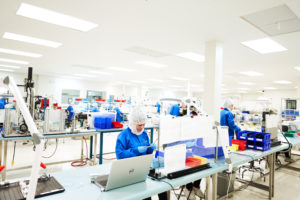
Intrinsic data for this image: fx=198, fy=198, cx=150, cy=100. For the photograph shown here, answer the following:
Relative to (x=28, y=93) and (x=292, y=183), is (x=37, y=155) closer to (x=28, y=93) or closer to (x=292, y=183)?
(x=28, y=93)

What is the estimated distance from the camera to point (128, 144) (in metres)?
1.96

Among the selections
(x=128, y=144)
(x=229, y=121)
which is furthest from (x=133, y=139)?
(x=229, y=121)

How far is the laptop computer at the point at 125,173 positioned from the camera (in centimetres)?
135

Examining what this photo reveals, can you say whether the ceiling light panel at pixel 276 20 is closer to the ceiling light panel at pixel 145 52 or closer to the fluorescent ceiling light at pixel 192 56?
the fluorescent ceiling light at pixel 192 56

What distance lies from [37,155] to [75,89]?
12328 mm

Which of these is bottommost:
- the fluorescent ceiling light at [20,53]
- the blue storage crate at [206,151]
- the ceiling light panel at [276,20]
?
the blue storage crate at [206,151]

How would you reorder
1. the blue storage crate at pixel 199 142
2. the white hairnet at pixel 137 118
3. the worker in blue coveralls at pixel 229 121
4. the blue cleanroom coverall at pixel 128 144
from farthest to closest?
the worker in blue coveralls at pixel 229 121
the blue storage crate at pixel 199 142
the white hairnet at pixel 137 118
the blue cleanroom coverall at pixel 128 144

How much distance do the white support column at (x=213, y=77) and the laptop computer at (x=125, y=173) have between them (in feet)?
8.95

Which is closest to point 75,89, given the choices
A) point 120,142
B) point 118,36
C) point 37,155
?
point 118,36

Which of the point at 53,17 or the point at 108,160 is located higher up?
the point at 53,17

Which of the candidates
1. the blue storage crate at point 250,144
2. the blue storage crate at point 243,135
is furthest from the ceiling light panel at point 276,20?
the blue storage crate at point 250,144

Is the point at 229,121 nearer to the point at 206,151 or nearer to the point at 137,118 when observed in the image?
the point at 206,151

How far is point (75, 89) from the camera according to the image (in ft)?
41.0

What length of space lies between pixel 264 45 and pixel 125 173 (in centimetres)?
404
